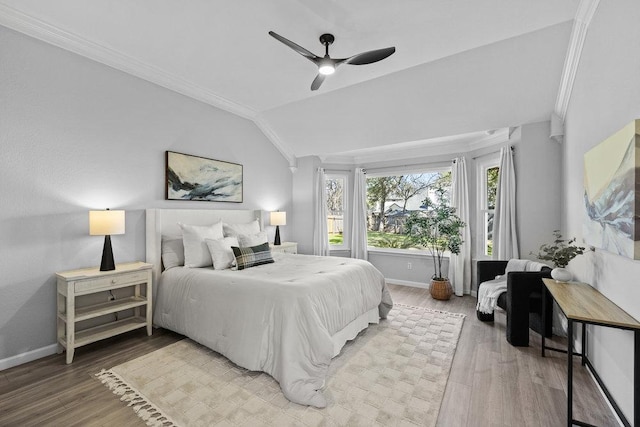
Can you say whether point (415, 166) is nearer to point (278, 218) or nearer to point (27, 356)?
point (278, 218)

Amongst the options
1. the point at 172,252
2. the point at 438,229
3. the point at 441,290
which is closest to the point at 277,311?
the point at 172,252

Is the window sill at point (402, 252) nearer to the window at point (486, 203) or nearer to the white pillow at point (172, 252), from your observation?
the window at point (486, 203)

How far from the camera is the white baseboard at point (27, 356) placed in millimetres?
2437

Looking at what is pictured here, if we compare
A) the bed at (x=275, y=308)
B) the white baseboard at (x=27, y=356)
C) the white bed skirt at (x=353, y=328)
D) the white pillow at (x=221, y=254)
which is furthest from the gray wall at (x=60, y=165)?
the white bed skirt at (x=353, y=328)

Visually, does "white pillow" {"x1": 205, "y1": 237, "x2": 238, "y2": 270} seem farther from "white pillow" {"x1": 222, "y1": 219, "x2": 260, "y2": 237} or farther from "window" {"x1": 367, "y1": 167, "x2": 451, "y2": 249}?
"window" {"x1": 367, "y1": 167, "x2": 451, "y2": 249}

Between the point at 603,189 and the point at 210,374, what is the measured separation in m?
3.29

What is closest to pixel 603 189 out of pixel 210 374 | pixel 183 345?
pixel 210 374

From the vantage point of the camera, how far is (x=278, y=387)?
2.18 metres

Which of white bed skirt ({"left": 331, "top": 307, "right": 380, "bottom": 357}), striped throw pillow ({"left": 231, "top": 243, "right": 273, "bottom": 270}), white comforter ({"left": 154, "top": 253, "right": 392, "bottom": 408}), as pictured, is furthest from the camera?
striped throw pillow ({"left": 231, "top": 243, "right": 273, "bottom": 270})

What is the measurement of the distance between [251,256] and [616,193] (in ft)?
10.2

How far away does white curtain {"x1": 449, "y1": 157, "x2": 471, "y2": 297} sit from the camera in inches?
186

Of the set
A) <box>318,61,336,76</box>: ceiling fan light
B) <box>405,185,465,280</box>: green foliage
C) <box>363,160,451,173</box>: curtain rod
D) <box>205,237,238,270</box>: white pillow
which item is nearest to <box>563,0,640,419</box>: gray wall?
<box>405,185,465,280</box>: green foliage

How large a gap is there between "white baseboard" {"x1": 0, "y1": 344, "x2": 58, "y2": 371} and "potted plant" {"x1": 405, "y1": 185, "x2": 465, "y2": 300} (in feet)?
15.7

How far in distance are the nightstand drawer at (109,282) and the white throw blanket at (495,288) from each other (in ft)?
12.9
